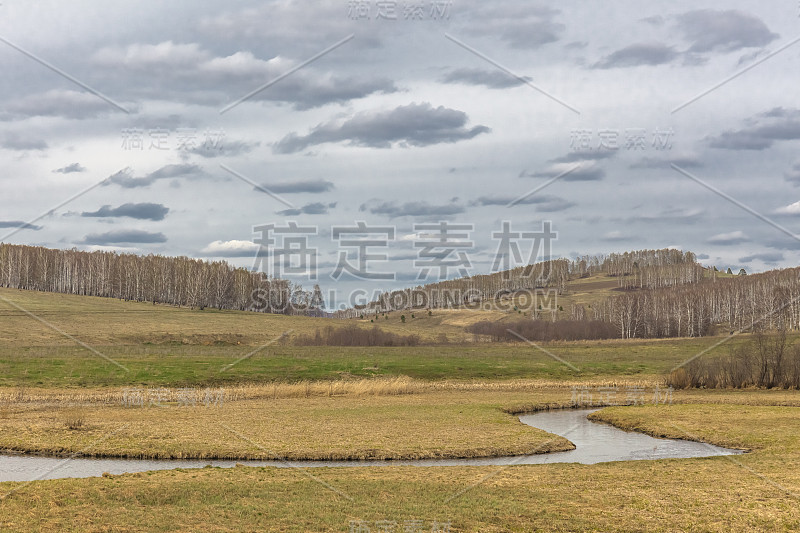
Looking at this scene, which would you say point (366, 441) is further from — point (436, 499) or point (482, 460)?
point (436, 499)

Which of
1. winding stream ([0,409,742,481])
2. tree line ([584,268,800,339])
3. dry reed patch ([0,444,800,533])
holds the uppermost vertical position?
tree line ([584,268,800,339])

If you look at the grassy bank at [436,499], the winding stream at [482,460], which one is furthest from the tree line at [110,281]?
the grassy bank at [436,499]

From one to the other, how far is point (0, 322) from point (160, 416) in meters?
81.9

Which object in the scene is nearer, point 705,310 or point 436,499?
point 436,499

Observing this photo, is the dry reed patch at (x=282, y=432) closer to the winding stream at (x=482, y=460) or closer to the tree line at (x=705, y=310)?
the winding stream at (x=482, y=460)

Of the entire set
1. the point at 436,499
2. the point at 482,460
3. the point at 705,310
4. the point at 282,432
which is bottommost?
the point at 482,460

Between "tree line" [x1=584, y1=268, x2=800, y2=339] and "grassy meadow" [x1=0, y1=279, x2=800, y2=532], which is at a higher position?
"tree line" [x1=584, y1=268, x2=800, y2=339]

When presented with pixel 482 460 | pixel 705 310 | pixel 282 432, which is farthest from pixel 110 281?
pixel 482 460

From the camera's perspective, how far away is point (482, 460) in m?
29.7

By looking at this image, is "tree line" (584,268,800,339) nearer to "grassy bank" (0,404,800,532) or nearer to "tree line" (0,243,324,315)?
"tree line" (0,243,324,315)

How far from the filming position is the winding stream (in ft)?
86.9

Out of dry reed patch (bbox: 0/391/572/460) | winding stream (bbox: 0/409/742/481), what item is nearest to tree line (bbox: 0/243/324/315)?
dry reed patch (bbox: 0/391/572/460)

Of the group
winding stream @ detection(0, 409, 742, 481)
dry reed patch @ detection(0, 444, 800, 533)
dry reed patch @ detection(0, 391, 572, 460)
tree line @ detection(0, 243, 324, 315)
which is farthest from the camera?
tree line @ detection(0, 243, 324, 315)

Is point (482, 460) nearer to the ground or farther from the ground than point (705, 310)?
nearer to the ground
